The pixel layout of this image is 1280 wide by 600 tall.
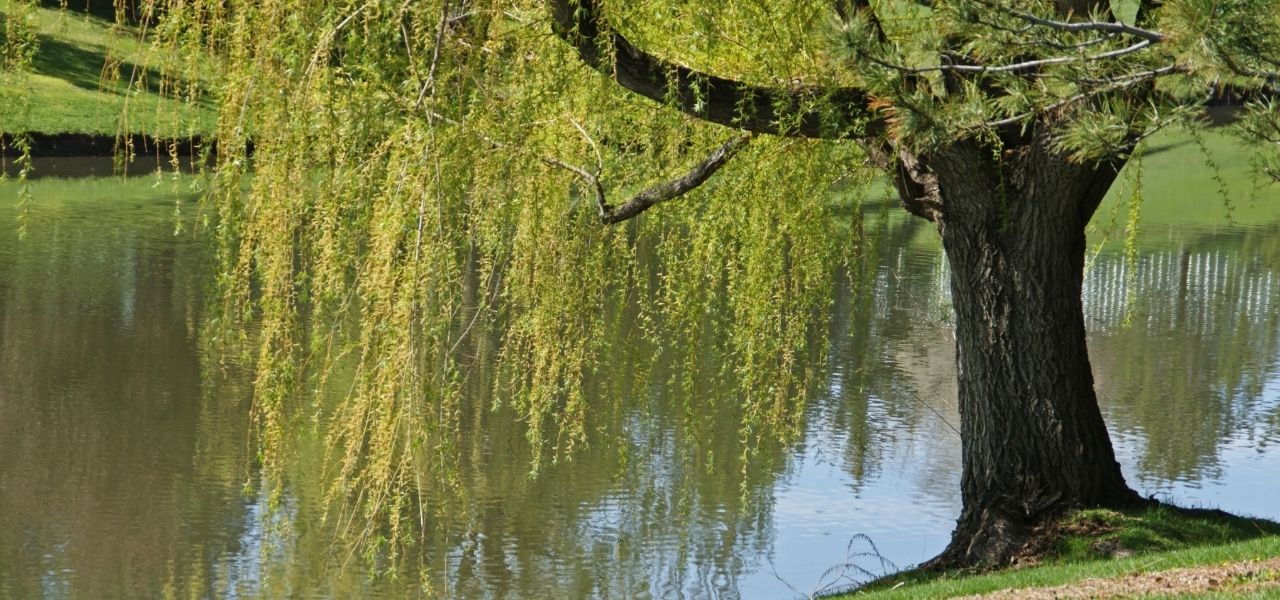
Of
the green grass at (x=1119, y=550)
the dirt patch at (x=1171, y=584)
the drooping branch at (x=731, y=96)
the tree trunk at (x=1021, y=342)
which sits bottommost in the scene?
the green grass at (x=1119, y=550)

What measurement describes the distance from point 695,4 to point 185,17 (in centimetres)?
178

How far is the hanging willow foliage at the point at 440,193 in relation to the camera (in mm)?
4004

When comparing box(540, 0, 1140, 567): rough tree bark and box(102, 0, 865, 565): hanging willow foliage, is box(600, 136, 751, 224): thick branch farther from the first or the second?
box(540, 0, 1140, 567): rough tree bark

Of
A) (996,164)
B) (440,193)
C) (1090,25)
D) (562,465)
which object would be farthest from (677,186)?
(562,465)

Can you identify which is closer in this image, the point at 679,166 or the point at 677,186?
the point at 677,186

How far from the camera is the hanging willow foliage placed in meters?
4.00

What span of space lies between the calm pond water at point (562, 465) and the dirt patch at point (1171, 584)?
2029 millimetres

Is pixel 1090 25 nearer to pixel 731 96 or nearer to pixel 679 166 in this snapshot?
pixel 731 96

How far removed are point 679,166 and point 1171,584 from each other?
2813 mm

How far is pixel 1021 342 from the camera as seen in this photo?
18.7ft

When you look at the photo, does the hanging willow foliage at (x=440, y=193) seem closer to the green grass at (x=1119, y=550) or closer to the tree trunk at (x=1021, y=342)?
the tree trunk at (x=1021, y=342)

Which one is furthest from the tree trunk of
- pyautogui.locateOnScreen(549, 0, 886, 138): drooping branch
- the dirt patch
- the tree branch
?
the tree branch

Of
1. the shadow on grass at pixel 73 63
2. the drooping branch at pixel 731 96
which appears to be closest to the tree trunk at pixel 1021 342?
the drooping branch at pixel 731 96

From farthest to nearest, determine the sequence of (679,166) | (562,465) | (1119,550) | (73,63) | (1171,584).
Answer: (73,63), (562,465), (679,166), (1119,550), (1171,584)
